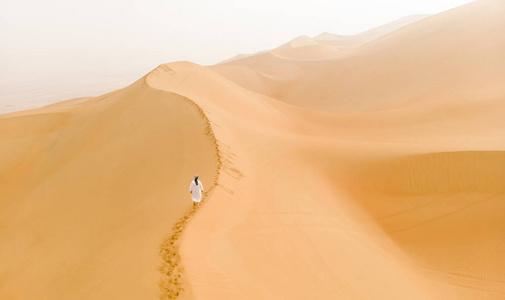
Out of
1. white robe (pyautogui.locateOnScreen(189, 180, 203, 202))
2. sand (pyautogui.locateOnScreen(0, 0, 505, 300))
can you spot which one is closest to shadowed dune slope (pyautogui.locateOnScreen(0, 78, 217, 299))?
sand (pyautogui.locateOnScreen(0, 0, 505, 300))

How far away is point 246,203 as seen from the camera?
6.64 m

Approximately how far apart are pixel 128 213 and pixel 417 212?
23.9 feet

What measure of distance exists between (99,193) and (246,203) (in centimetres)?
418

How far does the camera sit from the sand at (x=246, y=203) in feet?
15.2

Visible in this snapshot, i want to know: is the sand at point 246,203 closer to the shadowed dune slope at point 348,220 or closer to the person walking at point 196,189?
the shadowed dune slope at point 348,220

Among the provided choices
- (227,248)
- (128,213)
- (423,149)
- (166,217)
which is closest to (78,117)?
(128,213)

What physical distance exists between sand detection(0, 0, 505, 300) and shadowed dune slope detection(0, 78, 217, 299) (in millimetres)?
42

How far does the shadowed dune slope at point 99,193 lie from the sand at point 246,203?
42mm

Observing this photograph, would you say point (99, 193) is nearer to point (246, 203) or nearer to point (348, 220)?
point (246, 203)

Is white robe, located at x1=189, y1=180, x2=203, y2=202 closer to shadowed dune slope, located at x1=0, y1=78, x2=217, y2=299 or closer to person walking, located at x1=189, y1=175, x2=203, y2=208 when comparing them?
person walking, located at x1=189, y1=175, x2=203, y2=208

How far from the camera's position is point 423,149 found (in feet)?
30.9

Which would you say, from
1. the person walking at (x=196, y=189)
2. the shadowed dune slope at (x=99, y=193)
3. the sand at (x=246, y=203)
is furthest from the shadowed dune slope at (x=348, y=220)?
the shadowed dune slope at (x=99, y=193)

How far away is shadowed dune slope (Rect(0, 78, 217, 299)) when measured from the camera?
183 inches

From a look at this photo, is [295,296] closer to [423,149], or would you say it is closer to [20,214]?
[423,149]
